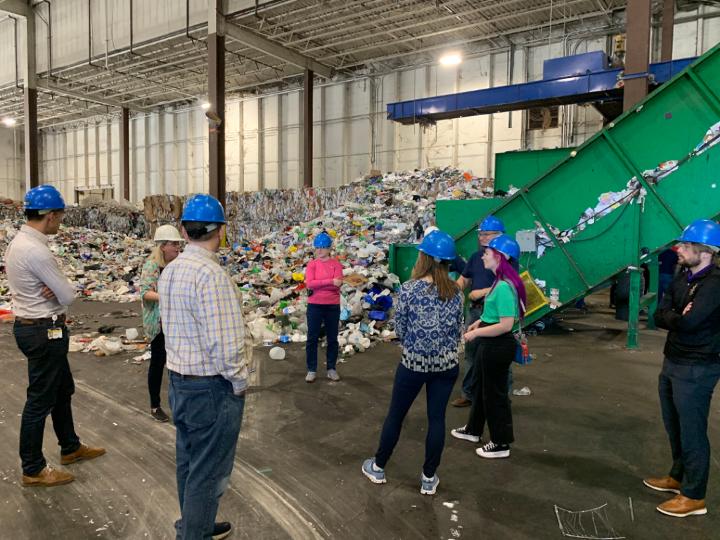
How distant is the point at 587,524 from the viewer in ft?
8.51

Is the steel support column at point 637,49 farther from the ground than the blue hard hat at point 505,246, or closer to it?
farther from the ground

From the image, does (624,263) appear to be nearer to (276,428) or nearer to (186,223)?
(276,428)

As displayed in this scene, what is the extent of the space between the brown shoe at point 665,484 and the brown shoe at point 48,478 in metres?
3.58

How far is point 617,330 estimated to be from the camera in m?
7.50

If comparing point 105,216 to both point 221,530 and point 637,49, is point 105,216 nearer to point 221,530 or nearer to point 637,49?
point 637,49

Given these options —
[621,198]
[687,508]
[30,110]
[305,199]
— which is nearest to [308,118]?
[305,199]

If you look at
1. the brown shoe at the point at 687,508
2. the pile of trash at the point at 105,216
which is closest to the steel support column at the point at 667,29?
the brown shoe at the point at 687,508

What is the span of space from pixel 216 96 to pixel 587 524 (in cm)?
1377

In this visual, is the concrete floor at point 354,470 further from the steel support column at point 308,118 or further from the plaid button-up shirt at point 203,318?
the steel support column at point 308,118

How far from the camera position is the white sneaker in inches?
141

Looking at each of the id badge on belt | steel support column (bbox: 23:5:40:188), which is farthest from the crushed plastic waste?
steel support column (bbox: 23:5:40:188)

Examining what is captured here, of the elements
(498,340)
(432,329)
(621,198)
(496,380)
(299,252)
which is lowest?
(496,380)

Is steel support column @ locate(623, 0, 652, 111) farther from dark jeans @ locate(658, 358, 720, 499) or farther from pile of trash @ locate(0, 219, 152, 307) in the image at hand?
pile of trash @ locate(0, 219, 152, 307)

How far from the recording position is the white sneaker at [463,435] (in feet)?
11.8
